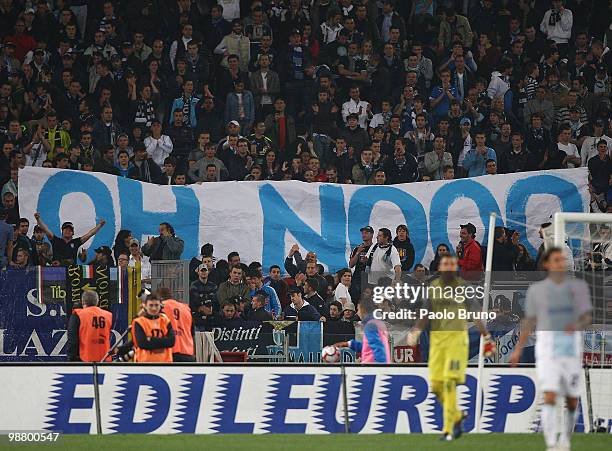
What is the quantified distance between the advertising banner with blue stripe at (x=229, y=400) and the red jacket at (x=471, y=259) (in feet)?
14.5

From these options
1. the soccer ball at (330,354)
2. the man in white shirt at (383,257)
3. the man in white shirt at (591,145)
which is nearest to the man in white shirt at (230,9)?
the man in white shirt at (383,257)

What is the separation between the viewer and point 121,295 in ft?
65.2

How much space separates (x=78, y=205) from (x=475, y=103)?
795cm

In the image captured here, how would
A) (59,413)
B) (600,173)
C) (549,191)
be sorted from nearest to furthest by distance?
(59,413) < (549,191) < (600,173)

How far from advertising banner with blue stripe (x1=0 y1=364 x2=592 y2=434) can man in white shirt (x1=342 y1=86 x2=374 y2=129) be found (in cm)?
883

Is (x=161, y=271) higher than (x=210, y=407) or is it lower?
higher

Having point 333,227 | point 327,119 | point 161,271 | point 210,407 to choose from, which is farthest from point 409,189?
point 210,407

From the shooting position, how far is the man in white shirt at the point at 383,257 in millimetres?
20922

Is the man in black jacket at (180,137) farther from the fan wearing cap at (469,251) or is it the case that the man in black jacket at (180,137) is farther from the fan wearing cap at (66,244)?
the fan wearing cap at (469,251)

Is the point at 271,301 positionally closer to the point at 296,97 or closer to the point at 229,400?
the point at 229,400

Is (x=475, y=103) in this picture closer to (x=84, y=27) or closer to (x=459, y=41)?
(x=459, y=41)

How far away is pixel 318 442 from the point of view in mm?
14266

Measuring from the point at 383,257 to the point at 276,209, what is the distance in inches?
81.7

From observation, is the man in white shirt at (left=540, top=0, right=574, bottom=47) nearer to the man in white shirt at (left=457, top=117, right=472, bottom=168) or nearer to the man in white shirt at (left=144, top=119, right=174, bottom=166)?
the man in white shirt at (left=457, top=117, right=472, bottom=168)
